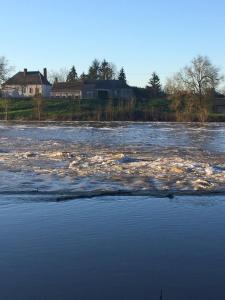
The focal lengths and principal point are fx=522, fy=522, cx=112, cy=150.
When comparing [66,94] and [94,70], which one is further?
[94,70]

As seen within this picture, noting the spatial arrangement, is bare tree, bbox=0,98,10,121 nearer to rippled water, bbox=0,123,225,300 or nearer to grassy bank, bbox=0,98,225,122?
grassy bank, bbox=0,98,225,122

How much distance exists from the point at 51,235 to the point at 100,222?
1.60 m

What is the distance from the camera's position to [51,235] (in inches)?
467

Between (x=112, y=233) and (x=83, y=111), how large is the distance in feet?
274

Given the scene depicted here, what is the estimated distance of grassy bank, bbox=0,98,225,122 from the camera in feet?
290

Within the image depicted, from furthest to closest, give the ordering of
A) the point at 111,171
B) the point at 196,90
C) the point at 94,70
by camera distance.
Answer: the point at 94,70
the point at 196,90
the point at 111,171

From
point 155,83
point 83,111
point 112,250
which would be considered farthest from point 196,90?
point 112,250

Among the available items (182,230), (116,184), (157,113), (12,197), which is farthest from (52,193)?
(157,113)

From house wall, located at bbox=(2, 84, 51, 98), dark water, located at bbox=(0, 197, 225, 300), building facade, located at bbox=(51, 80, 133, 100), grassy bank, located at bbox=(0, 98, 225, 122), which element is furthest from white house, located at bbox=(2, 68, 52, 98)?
dark water, located at bbox=(0, 197, 225, 300)

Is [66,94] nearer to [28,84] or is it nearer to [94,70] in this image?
[28,84]

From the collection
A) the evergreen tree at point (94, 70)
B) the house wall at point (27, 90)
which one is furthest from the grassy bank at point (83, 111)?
the evergreen tree at point (94, 70)

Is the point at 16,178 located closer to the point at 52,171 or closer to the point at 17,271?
the point at 52,171

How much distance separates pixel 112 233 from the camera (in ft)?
39.5

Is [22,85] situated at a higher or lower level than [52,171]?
higher
